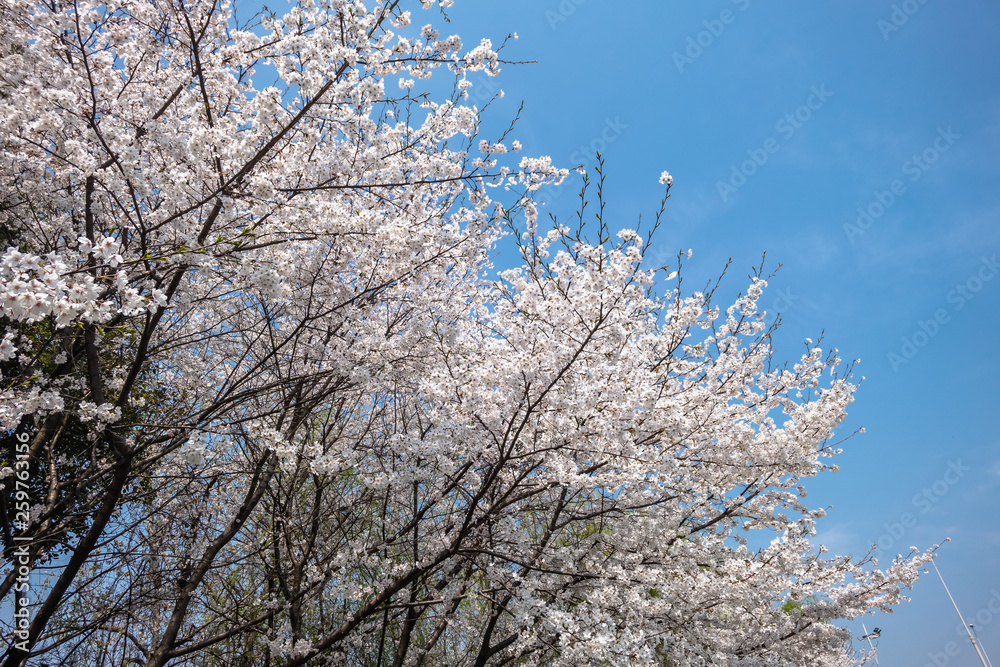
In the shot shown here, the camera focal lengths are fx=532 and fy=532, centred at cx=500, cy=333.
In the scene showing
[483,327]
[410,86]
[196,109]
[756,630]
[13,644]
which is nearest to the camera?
[13,644]

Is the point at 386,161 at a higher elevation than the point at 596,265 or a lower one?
higher

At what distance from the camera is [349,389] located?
5.70 m

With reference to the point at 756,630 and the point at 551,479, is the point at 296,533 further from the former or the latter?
the point at 756,630

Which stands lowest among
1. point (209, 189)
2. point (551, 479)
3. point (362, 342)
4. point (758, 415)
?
point (551, 479)

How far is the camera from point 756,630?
20.9ft

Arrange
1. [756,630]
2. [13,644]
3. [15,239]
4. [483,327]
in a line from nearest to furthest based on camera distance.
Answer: [13,644] → [15,239] → [756,630] → [483,327]

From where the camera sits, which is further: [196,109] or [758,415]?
[758,415]

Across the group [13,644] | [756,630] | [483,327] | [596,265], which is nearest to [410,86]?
[596,265]

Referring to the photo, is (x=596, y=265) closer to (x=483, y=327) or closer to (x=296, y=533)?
(x=483, y=327)

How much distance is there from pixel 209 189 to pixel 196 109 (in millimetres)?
976

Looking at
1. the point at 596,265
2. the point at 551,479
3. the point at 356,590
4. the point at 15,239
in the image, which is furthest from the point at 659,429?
the point at 15,239

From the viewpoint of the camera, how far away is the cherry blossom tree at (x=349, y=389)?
14.4 feet

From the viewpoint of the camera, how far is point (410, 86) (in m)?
5.16

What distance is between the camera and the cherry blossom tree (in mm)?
4391
